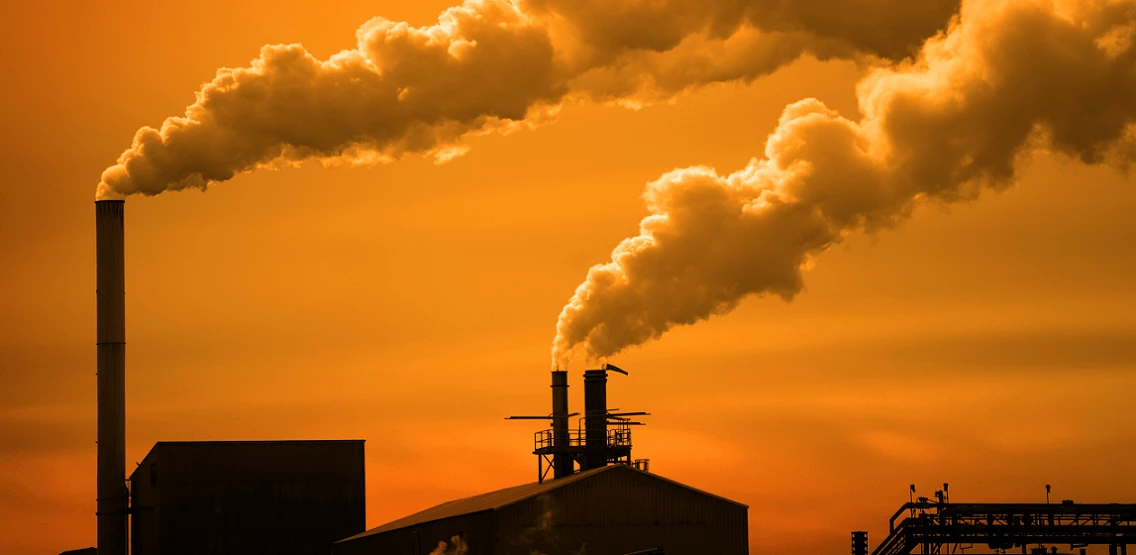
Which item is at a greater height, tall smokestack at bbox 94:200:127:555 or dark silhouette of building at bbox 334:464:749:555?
tall smokestack at bbox 94:200:127:555

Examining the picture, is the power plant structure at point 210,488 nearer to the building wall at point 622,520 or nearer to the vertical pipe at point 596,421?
the vertical pipe at point 596,421

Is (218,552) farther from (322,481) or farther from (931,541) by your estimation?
(931,541)

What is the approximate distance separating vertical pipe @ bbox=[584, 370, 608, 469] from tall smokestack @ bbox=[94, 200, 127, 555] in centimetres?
1758

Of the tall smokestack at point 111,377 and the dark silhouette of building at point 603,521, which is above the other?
the tall smokestack at point 111,377

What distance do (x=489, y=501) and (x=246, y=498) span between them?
13232 mm

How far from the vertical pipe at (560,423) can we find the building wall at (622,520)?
9.81 metres

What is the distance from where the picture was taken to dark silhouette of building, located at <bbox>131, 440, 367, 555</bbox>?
77.6 meters

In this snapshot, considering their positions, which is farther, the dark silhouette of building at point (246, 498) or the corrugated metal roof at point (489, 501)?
the dark silhouette of building at point (246, 498)

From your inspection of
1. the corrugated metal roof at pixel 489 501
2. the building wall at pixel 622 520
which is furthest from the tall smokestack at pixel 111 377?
the building wall at pixel 622 520

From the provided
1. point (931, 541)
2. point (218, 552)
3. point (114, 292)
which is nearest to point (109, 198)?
point (114, 292)

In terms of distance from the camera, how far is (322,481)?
79.9m

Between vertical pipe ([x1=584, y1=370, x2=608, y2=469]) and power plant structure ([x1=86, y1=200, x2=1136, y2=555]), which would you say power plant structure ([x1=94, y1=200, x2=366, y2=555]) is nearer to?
power plant structure ([x1=86, y1=200, x2=1136, y2=555])

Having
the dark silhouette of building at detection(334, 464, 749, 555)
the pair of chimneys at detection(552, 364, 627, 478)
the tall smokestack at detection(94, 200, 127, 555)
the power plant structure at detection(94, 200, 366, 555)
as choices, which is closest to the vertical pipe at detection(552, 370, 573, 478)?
the pair of chimneys at detection(552, 364, 627, 478)

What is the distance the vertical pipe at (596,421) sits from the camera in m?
74.0
